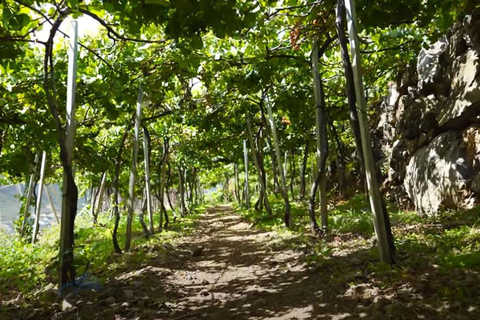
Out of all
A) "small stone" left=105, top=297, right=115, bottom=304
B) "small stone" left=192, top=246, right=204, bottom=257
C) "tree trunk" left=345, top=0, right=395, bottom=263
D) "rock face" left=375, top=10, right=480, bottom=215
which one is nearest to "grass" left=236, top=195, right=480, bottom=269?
"tree trunk" left=345, top=0, right=395, bottom=263

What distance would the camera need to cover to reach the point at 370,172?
4.35 meters

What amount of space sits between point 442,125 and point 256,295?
643cm

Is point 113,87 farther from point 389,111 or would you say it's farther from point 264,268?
point 389,111

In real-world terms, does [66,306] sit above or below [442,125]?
below

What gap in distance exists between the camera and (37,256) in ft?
28.5

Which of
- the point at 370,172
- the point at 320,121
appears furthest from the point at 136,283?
the point at 320,121

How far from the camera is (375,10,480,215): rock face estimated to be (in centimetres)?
698

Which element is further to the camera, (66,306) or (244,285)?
(244,285)

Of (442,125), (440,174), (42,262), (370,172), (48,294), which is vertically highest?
(442,125)

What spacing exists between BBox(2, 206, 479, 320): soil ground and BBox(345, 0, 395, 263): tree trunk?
472 mm

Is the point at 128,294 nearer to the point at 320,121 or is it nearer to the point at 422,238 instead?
the point at 422,238

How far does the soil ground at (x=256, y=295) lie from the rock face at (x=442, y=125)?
12.4 ft

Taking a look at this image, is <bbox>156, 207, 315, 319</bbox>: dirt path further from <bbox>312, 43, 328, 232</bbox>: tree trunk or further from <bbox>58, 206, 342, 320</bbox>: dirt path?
<bbox>312, 43, 328, 232</bbox>: tree trunk

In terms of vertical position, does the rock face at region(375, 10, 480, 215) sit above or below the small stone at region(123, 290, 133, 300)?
above
